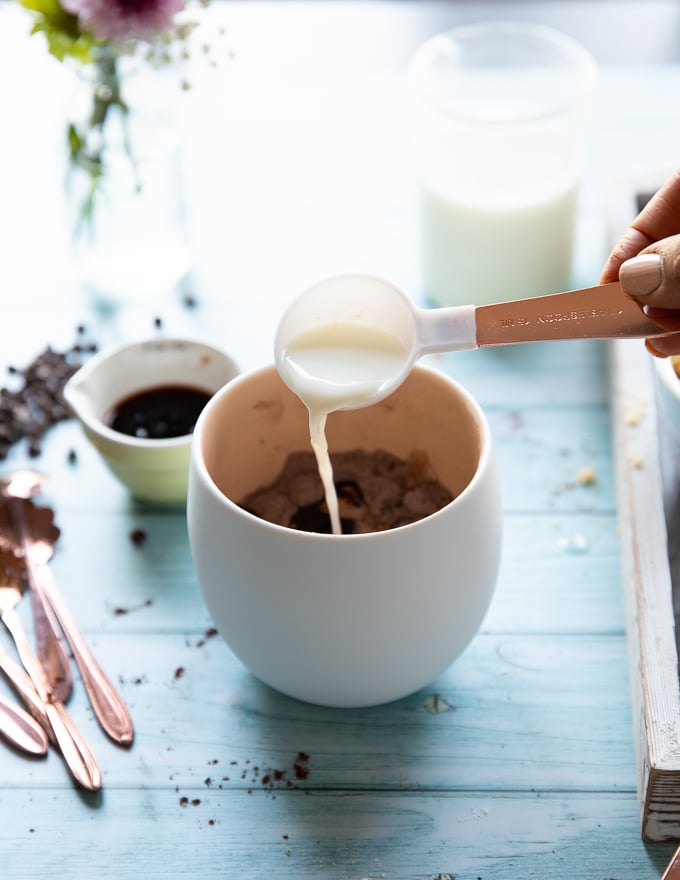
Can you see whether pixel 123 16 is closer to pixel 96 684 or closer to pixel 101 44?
pixel 101 44

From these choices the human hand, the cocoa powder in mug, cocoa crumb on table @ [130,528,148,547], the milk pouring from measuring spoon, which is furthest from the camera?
cocoa crumb on table @ [130,528,148,547]

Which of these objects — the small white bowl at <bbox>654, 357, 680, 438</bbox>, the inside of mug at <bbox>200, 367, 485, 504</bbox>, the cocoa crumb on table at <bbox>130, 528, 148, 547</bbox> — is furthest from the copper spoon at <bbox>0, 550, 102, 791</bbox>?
the small white bowl at <bbox>654, 357, 680, 438</bbox>

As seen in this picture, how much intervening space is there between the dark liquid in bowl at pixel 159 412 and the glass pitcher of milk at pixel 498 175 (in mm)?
379

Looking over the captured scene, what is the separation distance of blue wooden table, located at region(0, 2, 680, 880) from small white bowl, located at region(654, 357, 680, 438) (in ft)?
0.44

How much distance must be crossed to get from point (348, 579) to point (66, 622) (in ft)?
1.12

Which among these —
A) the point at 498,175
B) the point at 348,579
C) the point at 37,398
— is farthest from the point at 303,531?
the point at 498,175

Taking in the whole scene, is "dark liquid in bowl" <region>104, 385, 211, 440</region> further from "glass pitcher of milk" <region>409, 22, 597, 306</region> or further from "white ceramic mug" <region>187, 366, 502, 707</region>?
"glass pitcher of milk" <region>409, 22, 597, 306</region>

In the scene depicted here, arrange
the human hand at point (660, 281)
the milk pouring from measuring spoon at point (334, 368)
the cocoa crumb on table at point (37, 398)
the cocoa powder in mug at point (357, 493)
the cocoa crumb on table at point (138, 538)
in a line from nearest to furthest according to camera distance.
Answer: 1. the human hand at point (660, 281)
2. the milk pouring from measuring spoon at point (334, 368)
3. the cocoa powder in mug at point (357, 493)
4. the cocoa crumb on table at point (138, 538)
5. the cocoa crumb on table at point (37, 398)

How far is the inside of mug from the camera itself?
2.92 ft

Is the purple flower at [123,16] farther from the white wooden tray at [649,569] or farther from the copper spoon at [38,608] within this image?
the white wooden tray at [649,569]

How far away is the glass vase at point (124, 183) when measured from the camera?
48.9 inches

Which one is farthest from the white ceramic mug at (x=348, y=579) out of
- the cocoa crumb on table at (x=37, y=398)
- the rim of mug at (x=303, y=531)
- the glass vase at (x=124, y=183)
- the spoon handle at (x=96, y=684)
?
the glass vase at (x=124, y=183)

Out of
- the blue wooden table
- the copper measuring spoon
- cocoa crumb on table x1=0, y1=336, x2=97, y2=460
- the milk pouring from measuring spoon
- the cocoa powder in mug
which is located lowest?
the blue wooden table

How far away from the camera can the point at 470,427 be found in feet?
2.87
